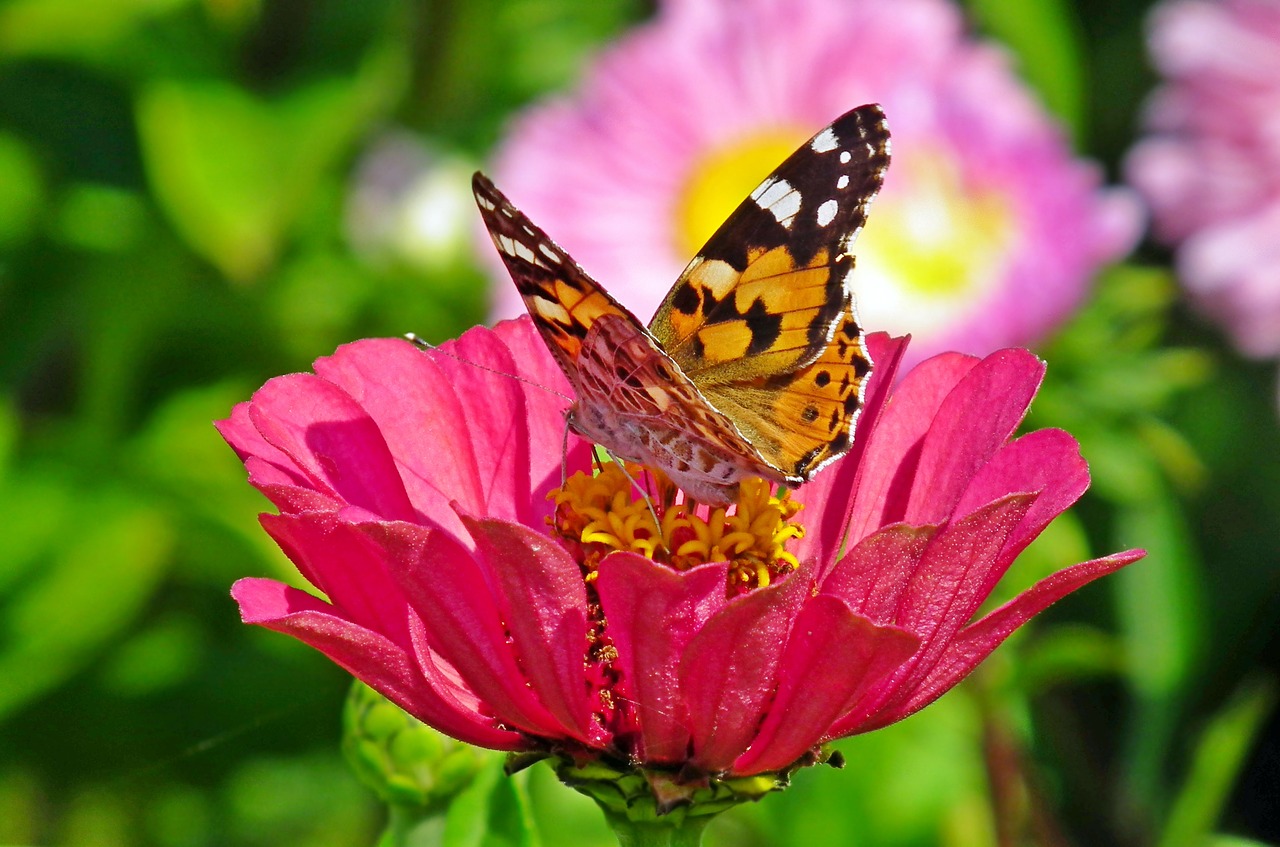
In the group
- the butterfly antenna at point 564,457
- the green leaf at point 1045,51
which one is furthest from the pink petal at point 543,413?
the green leaf at point 1045,51

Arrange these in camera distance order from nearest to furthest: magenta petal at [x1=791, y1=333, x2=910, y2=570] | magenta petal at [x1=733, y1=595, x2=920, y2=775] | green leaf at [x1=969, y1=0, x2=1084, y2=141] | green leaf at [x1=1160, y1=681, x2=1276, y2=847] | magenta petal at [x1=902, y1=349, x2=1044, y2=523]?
1. magenta petal at [x1=733, y1=595, x2=920, y2=775]
2. magenta petal at [x1=902, y1=349, x2=1044, y2=523]
3. magenta petal at [x1=791, y1=333, x2=910, y2=570]
4. green leaf at [x1=1160, y1=681, x2=1276, y2=847]
5. green leaf at [x1=969, y1=0, x2=1084, y2=141]

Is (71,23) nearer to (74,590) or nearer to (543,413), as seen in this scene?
(74,590)

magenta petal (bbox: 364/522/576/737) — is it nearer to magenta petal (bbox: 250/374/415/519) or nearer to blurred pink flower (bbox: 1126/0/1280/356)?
magenta petal (bbox: 250/374/415/519)

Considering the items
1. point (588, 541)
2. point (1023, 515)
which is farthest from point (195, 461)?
point (1023, 515)

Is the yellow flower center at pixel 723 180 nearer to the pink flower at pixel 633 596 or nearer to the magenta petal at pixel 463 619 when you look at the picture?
the pink flower at pixel 633 596

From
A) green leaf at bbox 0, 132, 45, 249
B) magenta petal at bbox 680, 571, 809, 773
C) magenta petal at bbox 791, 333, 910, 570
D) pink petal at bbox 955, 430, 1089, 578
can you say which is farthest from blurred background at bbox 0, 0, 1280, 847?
magenta petal at bbox 680, 571, 809, 773

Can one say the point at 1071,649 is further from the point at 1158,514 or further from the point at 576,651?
the point at 576,651

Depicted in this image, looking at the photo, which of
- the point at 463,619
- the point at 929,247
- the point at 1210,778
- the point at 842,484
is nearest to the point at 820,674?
the point at 463,619

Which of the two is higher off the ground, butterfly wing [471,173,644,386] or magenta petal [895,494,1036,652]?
butterfly wing [471,173,644,386]
